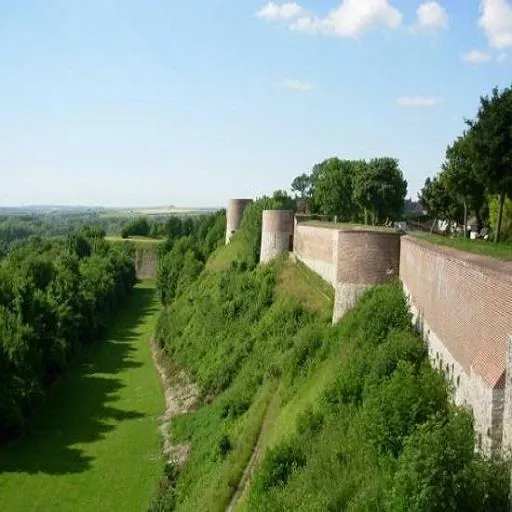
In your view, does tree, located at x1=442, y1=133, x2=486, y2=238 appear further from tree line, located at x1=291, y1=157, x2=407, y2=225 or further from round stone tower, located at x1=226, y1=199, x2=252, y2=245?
round stone tower, located at x1=226, y1=199, x2=252, y2=245

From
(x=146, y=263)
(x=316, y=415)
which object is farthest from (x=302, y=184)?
(x=316, y=415)

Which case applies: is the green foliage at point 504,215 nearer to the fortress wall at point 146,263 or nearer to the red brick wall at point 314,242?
the red brick wall at point 314,242

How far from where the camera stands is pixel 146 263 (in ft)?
324

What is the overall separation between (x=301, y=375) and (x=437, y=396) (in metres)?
10.8

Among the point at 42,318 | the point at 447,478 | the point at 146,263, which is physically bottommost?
the point at 146,263

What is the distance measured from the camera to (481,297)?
12.4 metres

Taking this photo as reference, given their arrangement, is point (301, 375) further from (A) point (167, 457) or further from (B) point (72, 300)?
(B) point (72, 300)

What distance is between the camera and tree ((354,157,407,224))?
1826 inches

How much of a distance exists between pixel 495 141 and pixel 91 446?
2102cm

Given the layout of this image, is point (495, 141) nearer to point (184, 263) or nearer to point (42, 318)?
point (42, 318)

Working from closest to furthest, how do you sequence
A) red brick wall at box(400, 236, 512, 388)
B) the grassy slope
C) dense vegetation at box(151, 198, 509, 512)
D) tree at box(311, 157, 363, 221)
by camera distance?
A: dense vegetation at box(151, 198, 509, 512) < red brick wall at box(400, 236, 512, 388) < the grassy slope < tree at box(311, 157, 363, 221)

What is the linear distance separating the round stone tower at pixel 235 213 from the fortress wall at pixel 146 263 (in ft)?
125

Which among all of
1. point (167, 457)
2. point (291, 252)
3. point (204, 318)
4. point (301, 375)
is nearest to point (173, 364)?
point (204, 318)

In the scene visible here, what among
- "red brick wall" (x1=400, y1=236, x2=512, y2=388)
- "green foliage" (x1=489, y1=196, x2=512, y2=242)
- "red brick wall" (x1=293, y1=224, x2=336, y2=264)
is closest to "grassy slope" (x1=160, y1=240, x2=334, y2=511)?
"red brick wall" (x1=293, y1=224, x2=336, y2=264)
